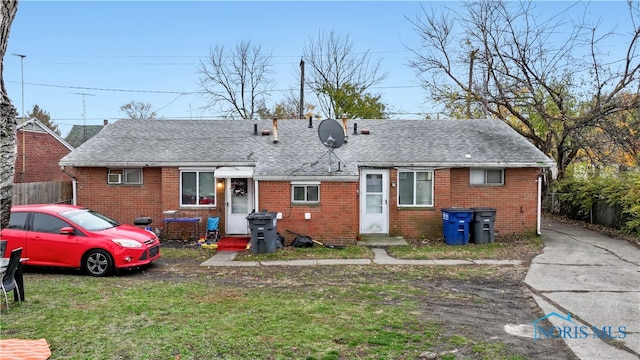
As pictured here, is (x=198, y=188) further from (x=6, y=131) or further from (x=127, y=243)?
(x=6, y=131)

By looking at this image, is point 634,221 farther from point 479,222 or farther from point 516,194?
point 479,222

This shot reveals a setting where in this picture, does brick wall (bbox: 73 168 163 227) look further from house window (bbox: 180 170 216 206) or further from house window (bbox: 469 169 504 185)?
house window (bbox: 469 169 504 185)

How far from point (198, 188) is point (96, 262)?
5.59 meters

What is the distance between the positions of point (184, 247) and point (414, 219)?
753 centimetres

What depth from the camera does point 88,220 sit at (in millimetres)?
10172

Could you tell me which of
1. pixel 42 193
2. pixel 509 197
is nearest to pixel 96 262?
pixel 42 193

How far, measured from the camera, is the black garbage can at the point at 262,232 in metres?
12.1

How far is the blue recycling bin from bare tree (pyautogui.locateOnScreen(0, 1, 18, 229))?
12.7 metres

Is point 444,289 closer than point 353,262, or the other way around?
point 444,289

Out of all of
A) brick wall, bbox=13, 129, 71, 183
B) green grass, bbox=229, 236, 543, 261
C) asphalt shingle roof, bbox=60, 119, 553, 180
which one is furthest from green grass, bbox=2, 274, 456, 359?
brick wall, bbox=13, 129, 71, 183

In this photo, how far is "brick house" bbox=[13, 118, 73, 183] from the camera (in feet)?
71.2

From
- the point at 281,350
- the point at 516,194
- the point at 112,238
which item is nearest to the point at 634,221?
the point at 516,194

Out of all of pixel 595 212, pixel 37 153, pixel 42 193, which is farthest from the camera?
pixel 37 153

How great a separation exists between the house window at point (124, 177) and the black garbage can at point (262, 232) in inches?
210
